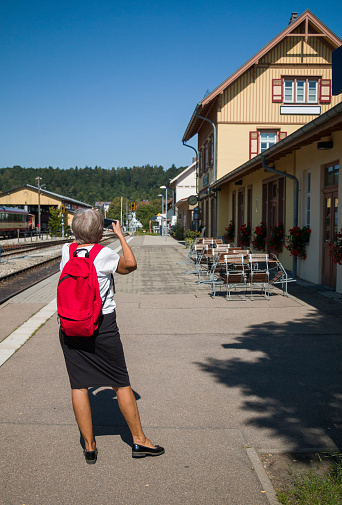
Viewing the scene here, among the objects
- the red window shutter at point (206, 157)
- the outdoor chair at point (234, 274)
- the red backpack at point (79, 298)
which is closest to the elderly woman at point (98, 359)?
the red backpack at point (79, 298)

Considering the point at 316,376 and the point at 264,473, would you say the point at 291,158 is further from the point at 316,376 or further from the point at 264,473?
Answer: the point at 264,473

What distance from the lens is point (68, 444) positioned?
12.1 ft

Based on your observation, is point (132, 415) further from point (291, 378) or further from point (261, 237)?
point (261, 237)

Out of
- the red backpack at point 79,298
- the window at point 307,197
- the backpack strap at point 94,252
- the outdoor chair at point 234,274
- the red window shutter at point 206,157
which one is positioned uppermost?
the red window shutter at point 206,157

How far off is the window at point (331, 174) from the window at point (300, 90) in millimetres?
14048

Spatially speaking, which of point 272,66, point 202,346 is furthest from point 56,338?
point 272,66

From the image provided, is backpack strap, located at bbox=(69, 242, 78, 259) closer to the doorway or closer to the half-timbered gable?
the doorway

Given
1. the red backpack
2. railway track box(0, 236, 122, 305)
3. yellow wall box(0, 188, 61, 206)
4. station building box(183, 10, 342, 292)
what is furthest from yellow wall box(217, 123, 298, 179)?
yellow wall box(0, 188, 61, 206)

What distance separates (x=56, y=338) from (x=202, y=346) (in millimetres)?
1983

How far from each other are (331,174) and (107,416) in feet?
29.6

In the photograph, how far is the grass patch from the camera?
286 cm

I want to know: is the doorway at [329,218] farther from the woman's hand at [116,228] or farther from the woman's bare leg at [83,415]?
the woman's bare leg at [83,415]

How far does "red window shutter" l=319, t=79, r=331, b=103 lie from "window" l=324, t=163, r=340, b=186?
546 inches

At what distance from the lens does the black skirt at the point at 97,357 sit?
3.41m
